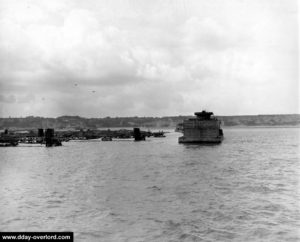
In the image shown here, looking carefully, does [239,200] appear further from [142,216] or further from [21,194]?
[21,194]

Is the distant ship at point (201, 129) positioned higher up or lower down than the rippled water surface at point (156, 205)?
higher up

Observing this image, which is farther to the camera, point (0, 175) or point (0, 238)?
point (0, 175)

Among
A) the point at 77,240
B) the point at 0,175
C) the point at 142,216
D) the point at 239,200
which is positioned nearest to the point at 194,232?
the point at 142,216

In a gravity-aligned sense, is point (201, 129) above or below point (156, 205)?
above

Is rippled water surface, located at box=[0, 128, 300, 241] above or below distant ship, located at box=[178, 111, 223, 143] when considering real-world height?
below

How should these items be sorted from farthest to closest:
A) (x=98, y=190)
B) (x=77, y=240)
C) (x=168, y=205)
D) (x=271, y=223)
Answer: (x=98, y=190) → (x=168, y=205) → (x=271, y=223) → (x=77, y=240)

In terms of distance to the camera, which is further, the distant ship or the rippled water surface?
the distant ship

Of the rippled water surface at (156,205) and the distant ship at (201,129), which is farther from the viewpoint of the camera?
the distant ship at (201,129)

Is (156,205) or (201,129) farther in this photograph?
(201,129)
